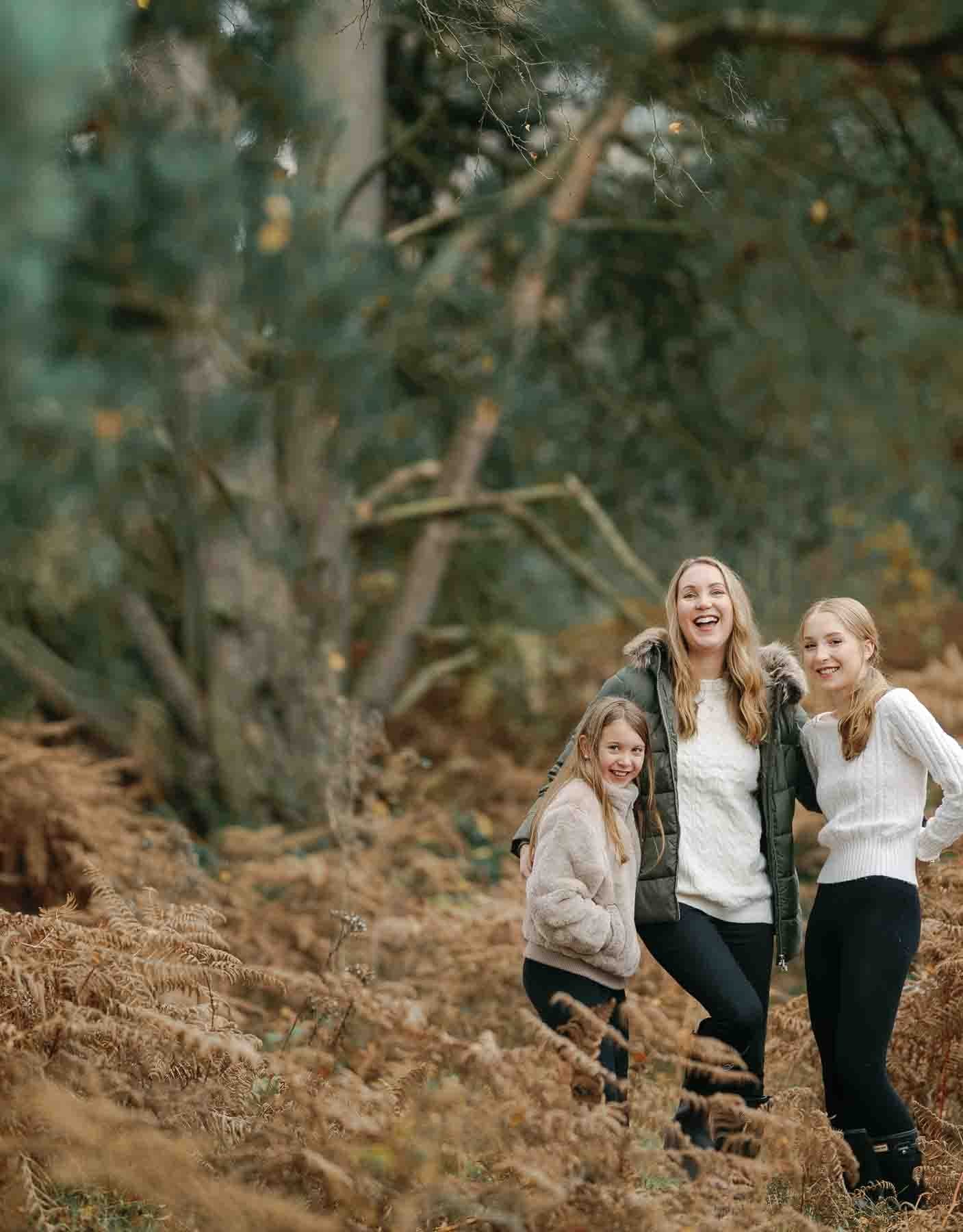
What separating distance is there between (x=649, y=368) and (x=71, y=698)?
524 centimetres

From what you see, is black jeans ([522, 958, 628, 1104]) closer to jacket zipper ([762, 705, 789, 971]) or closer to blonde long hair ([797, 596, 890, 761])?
jacket zipper ([762, 705, 789, 971])

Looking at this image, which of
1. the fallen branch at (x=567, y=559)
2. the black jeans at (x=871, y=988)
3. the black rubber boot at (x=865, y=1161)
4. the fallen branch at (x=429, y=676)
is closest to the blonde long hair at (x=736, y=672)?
the black jeans at (x=871, y=988)

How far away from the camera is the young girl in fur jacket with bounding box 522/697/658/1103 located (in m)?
3.60

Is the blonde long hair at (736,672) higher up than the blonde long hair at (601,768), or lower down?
higher up

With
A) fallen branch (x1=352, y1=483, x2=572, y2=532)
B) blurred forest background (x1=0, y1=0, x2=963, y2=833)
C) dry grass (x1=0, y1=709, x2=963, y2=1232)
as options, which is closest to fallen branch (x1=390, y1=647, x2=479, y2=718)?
blurred forest background (x1=0, y1=0, x2=963, y2=833)

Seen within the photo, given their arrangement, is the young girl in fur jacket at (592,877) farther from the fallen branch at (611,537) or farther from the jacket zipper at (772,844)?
the fallen branch at (611,537)

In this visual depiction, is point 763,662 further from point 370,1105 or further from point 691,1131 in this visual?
point 370,1105

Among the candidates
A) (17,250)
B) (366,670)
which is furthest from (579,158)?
(17,250)

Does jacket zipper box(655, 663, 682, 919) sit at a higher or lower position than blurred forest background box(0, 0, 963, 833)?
lower

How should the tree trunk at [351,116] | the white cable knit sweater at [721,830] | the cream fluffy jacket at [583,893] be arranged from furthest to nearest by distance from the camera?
the tree trunk at [351,116] → the white cable knit sweater at [721,830] → the cream fluffy jacket at [583,893]

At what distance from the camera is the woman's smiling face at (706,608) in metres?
3.94

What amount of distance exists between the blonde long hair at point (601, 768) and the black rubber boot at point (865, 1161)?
0.87 metres

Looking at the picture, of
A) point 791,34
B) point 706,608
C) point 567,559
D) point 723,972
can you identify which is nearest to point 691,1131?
point 723,972

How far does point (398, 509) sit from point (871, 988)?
20.9 feet
